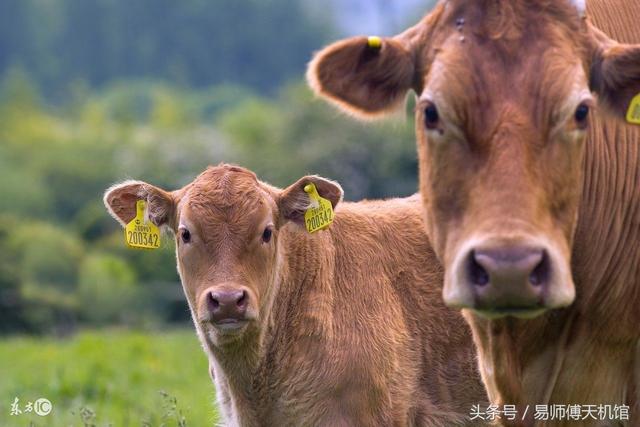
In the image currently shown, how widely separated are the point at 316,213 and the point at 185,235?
89 centimetres

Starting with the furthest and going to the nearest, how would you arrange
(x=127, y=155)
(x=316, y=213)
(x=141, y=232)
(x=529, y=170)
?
(x=127, y=155)
(x=141, y=232)
(x=316, y=213)
(x=529, y=170)

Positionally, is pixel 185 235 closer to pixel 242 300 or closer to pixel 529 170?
pixel 242 300

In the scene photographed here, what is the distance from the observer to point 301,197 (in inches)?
330

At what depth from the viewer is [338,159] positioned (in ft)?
139

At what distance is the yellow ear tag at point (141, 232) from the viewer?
27.8 feet

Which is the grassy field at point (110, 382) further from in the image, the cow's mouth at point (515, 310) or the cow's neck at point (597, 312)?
the cow's mouth at point (515, 310)

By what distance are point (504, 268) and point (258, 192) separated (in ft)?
12.2

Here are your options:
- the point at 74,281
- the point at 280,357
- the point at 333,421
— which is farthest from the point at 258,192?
the point at 74,281

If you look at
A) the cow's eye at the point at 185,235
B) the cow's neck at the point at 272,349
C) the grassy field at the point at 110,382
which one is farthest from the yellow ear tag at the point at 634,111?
the grassy field at the point at 110,382

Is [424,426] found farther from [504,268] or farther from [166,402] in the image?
[504,268]

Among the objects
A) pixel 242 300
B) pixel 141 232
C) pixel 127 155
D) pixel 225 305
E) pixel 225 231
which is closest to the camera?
pixel 225 305

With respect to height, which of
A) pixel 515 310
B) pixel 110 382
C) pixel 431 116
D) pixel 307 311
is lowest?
pixel 110 382

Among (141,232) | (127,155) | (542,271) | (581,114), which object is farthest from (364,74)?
(127,155)

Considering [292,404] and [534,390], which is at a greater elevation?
[534,390]
